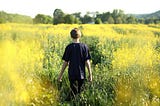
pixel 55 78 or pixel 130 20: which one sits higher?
pixel 55 78

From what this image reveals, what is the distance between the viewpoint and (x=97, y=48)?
384 inches

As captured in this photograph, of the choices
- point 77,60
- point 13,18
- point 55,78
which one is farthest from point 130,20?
point 13,18

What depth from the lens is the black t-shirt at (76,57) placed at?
5.49 m

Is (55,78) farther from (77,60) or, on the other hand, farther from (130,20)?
(130,20)

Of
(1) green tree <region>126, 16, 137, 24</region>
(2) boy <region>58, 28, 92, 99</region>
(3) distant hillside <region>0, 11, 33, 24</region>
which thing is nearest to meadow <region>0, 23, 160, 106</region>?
(2) boy <region>58, 28, 92, 99</region>

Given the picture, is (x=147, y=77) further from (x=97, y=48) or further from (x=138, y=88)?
(x=97, y=48)

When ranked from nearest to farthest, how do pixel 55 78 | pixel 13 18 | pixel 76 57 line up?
pixel 13 18
pixel 76 57
pixel 55 78

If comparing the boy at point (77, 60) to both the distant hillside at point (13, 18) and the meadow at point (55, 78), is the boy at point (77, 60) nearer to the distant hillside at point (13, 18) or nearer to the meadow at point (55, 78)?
the meadow at point (55, 78)

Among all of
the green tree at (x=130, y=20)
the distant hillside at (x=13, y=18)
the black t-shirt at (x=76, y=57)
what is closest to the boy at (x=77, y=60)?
the black t-shirt at (x=76, y=57)

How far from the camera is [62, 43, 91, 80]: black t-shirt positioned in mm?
5494

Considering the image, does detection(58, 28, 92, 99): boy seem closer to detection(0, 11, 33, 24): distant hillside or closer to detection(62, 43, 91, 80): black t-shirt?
detection(62, 43, 91, 80): black t-shirt

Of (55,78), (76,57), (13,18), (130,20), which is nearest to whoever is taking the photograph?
(13,18)

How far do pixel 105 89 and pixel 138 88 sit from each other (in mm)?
798

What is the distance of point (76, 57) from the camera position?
5.52 meters
